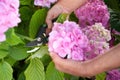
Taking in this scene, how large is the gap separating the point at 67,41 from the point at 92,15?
0.42 m

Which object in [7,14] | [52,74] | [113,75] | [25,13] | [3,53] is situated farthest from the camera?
[113,75]

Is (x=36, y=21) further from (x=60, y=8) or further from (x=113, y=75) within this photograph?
(x=113, y=75)

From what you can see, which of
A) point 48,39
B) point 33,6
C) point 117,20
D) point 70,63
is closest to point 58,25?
point 48,39

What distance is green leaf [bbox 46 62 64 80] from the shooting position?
1.51m

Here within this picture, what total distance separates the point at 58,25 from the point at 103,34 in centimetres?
27

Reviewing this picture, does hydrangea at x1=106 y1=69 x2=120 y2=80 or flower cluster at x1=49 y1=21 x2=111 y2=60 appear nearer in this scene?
flower cluster at x1=49 y1=21 x2=111 y2=60

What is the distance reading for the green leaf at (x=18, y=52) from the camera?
1464mm

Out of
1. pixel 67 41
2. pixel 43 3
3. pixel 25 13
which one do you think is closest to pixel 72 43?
pixel 67 41

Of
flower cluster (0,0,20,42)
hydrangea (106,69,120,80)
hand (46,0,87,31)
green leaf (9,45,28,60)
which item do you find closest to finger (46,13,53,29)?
hand (46,0,87,31)

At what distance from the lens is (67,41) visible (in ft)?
4.63

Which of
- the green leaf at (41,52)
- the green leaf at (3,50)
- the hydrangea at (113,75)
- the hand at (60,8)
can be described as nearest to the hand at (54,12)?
the hand at (60,8)

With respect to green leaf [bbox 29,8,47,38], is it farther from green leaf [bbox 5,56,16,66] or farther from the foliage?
green leaf [bbox 5,56,16,66]

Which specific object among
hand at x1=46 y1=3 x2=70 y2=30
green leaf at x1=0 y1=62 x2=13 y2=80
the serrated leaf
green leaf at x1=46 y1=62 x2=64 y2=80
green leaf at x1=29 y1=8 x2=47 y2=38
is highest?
hand at x1=46 y1=3 x2=70 y2=30

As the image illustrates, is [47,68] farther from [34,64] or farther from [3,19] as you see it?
[3,19]
